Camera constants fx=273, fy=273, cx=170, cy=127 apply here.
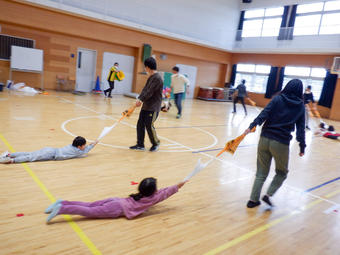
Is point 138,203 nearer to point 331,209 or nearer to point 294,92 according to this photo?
point 294,92

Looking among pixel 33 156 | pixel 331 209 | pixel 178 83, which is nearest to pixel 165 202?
pixel 33 156

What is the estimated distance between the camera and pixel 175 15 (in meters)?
15.5

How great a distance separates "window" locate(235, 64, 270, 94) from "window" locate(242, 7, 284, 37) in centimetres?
212

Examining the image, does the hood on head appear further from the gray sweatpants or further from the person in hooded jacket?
the gray sweatpants

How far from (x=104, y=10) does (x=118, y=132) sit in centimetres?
879

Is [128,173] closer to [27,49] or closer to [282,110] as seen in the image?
[282,110]

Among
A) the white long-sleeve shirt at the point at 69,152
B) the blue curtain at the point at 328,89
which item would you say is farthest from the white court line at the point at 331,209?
the blue curtain at the point at 328,89

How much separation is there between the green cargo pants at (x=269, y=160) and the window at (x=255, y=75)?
1631cm

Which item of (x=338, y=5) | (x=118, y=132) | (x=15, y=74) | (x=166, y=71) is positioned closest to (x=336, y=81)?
(x=338, y=5)

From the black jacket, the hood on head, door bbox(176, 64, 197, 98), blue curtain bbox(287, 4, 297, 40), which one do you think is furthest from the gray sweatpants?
blue curtain bbox(287, 4, 297, 40)

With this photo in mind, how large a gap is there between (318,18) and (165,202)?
16.5 m

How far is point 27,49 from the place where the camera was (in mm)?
11430

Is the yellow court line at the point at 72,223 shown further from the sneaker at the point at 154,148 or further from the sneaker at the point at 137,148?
the sneaker at the point at 154,148

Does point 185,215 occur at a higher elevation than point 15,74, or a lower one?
Result: lower
